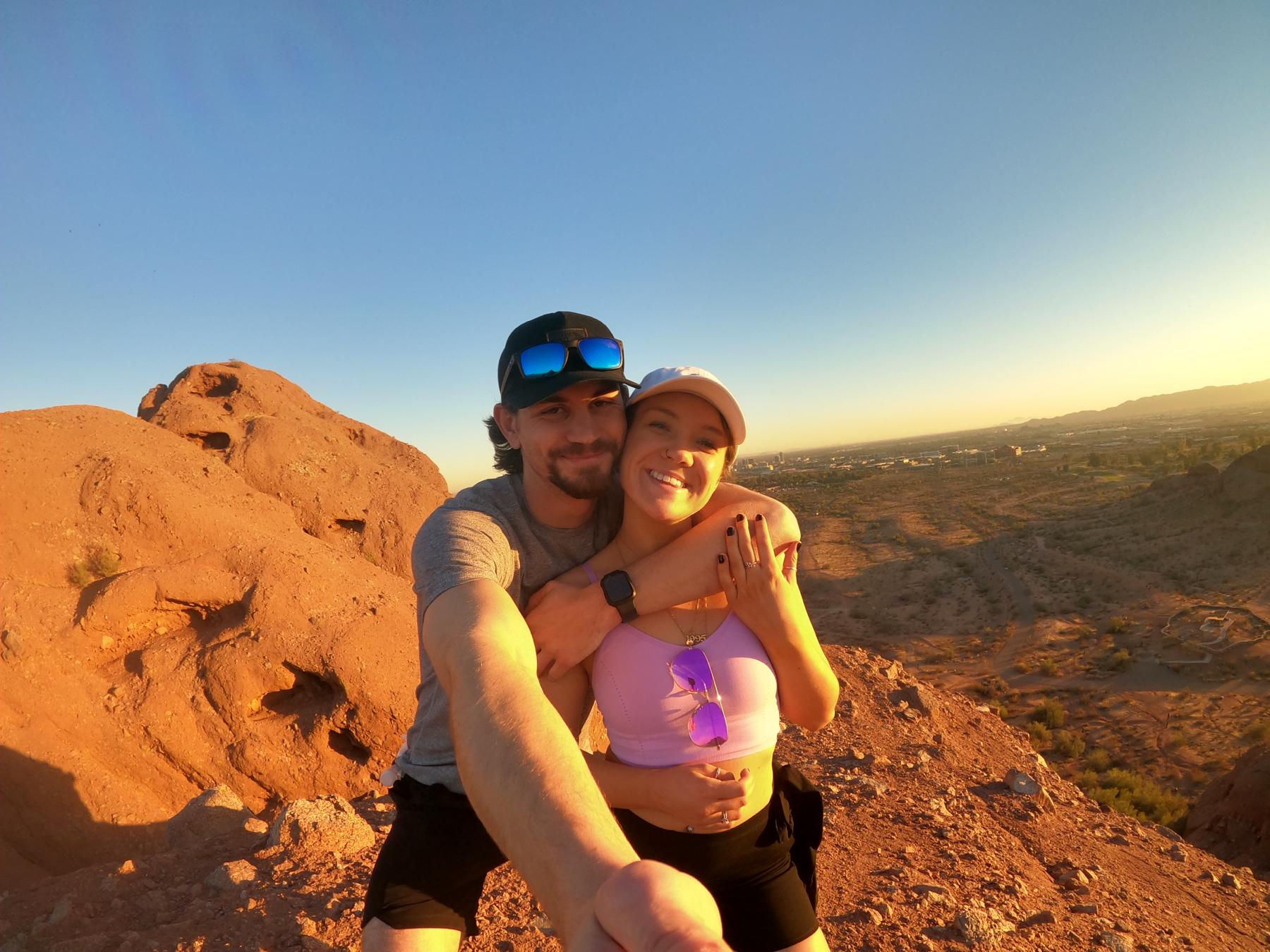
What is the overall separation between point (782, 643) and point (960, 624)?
60.4ft

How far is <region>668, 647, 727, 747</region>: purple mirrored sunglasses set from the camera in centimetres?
193

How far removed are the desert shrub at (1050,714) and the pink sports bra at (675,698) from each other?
11.9 metres

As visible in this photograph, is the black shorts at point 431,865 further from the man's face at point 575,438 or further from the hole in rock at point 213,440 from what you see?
the hole in rock at point 213,440

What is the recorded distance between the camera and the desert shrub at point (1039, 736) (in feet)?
34.1

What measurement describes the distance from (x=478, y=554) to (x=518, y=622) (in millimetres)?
298

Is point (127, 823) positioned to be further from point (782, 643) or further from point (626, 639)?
point (782, 643)

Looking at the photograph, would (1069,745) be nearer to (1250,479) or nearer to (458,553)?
(458,553)

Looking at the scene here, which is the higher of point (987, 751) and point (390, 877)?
point (390, 877)

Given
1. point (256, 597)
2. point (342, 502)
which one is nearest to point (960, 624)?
point (342, 502)

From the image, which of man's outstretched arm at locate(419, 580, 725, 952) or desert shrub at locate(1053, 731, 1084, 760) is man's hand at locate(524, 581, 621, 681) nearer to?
man's outstretched arm at locate(419, 580, 725, 952)

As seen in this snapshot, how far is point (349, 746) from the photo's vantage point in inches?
248

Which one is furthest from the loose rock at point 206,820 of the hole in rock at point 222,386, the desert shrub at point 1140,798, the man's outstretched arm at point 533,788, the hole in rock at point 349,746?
the desert shrub at point 1140,798

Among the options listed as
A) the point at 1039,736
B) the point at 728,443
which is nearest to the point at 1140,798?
the point at 1039,736

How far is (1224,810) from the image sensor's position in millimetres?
6914
